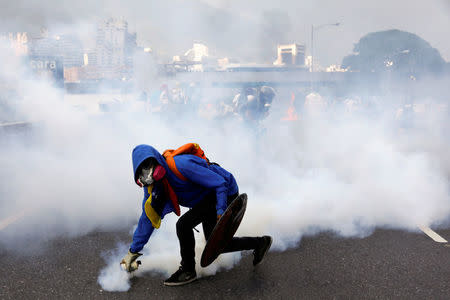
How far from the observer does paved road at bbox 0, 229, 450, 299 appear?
2.86 meters

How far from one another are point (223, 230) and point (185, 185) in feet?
1.26

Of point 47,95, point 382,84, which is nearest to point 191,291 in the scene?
point 47,95

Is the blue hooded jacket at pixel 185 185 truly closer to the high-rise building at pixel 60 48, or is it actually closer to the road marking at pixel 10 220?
the road marking at pixel 10 220

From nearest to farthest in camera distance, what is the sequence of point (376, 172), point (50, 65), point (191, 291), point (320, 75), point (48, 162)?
point (191, 291), point (376, 172), point (48, 162), point (50, 65), point (320, 75)

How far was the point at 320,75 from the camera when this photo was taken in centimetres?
3092

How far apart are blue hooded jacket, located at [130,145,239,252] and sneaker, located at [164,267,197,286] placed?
313mm

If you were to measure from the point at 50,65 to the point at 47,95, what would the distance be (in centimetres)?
79

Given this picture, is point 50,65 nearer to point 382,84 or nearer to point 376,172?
point 376,172

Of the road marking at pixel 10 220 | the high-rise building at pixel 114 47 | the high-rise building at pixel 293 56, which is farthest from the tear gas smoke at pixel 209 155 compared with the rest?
the high-rise building at pixel 293 56

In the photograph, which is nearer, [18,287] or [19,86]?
[18,287]

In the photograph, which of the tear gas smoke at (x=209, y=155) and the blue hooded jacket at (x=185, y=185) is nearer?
the blue hooded jacket at (x=185, y=185)

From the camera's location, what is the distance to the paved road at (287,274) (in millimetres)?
2861

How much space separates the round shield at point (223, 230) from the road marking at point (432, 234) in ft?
6.76

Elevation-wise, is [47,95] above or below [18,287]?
above
